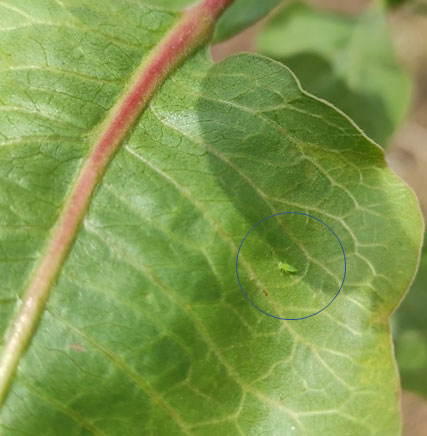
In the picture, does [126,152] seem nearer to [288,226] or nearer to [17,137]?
[17,137]

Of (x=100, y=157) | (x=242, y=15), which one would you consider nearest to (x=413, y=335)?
(x=242, y=15)

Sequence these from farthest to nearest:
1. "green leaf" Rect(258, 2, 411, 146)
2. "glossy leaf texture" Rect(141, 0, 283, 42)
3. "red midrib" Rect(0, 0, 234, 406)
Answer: "green leaf" Rect(258, 2, 411, 146) → "glossy leaf texture" Rect(141, 0, 283, 42) → "red midrib" Rect(0, 0, 234, 406)

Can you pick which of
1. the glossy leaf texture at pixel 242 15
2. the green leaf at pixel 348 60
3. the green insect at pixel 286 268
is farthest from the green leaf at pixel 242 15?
the green insect at pixel 286 268

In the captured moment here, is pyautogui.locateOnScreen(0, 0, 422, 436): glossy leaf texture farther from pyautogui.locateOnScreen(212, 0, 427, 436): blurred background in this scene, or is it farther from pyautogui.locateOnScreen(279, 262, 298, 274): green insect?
pyautogui.locateOnScreen(212, 0, 427, 436): blurred background

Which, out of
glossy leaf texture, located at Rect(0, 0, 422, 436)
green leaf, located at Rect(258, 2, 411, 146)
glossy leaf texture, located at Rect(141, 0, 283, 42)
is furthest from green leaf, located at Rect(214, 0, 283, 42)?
glossy leaf texture, located at Rect(0, 0, 422, 436)

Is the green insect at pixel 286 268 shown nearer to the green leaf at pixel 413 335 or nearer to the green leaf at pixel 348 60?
the green leaf at pixel 413 335
